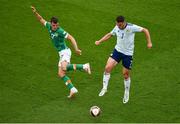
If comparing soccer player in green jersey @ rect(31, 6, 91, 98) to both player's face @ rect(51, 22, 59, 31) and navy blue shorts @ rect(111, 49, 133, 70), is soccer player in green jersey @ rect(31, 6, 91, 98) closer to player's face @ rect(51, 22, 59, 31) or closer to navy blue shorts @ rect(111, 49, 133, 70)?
player's face @ rect(51, 22, 59, 31)

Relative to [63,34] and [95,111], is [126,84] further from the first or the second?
[63,34]

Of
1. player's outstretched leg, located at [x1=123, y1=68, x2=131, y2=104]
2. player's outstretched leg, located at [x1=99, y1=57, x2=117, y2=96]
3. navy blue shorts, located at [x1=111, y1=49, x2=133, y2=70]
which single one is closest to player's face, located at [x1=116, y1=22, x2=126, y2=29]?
navy blue shorts, located at [x1=111, y1=49, x2=133, y2=70]

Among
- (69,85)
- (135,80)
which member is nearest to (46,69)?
(69,85)

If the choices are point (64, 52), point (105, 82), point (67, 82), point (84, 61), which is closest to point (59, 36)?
point (64, 52)

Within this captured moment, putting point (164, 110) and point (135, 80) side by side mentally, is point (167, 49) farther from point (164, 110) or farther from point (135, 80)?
point (164, 110)

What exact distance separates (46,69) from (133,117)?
4026mm

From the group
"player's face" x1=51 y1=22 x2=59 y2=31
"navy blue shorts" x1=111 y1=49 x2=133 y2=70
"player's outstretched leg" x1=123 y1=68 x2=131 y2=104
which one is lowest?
"player's outstretched leg" x1=123 y1=68 x2=131 y2=104

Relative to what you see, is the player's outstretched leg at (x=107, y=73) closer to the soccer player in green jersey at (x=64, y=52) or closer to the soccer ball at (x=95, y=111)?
the soccer player in green jersey at (x=64, y=52)

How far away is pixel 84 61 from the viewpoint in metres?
15.6

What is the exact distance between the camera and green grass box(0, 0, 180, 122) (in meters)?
12.7

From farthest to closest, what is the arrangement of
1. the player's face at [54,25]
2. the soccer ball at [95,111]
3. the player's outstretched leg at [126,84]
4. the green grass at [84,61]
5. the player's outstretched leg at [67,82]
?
the player's outstretched leg at [67,82], the player's outstretched leg at [126,84], the player's face at [54,25], the green grass at [84,61], the soccer ball at [95,111]

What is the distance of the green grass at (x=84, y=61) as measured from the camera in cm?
1267

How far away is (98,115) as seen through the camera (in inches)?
486

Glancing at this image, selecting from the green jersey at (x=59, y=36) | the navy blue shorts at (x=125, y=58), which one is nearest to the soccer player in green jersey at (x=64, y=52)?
the green jersey at (x=59, y=36)
